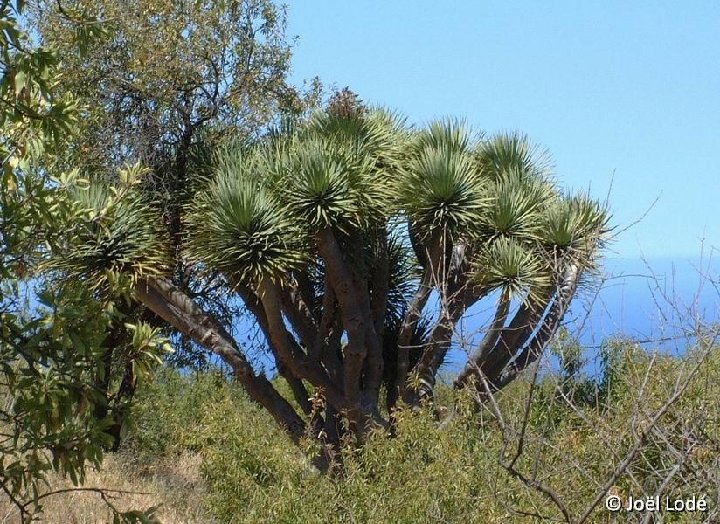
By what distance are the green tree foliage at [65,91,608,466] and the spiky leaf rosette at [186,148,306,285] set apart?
17 millimetres

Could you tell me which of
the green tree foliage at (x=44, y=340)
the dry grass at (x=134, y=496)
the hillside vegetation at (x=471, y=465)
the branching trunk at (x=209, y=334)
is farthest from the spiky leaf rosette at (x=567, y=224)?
the green tree foliage at (x=44, y=340)

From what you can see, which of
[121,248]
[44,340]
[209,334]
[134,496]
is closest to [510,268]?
[209,334]

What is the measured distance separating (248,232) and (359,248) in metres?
1.55

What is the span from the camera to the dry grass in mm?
8492

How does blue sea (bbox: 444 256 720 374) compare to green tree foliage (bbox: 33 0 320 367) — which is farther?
green tree foliage (bbox: 33 0 320 367)

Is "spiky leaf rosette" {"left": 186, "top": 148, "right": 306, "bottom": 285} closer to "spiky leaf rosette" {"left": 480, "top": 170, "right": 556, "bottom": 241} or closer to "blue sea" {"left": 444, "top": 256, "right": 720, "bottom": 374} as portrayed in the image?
"spiky leaf rosette" {"left": 480, "top": 170, "right": 556, "bottom": 241}

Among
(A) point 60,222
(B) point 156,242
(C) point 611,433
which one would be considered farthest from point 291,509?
(B) point 156,242

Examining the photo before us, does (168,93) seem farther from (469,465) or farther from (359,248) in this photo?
(469,465)

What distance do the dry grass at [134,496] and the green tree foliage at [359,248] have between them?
146 centimetres

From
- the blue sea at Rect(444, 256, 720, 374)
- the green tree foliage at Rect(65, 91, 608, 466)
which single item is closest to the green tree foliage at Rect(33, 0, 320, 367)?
the green tree foliage at Rect(65, 91, 608, 466)

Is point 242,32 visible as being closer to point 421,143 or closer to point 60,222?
point 421,143

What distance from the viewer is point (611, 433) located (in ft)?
19.9

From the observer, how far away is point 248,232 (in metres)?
10.1

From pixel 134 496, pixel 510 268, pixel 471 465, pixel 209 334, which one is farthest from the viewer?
pixel 209 334
